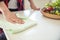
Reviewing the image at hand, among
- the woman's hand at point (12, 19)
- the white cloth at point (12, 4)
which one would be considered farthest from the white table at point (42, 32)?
the white cloth at point (12, 4)

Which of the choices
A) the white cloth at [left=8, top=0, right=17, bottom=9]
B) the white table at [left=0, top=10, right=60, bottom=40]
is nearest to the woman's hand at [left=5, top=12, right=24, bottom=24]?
the white table at [left=0, top=10, right=60, bottom=40]

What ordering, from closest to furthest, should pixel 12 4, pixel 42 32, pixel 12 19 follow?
pixel 42 32
pixel 12 19
pixel 12 4

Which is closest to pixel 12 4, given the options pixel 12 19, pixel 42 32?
pixel 12 19

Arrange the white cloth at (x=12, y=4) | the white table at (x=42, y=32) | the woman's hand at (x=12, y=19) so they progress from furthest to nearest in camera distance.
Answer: the white cloth at (x=12, y=4) → the woman's hand at (x=12, y=19) → the white table at (x=42, y=32)

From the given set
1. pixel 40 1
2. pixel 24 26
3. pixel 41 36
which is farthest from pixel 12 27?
pixel 40 1

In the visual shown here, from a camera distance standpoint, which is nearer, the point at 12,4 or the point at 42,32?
the point at 42,32

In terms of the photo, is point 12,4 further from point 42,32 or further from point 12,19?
point 42,32

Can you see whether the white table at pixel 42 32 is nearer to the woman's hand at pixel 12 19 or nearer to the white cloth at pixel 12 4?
the woman's hand at pixel 12 19

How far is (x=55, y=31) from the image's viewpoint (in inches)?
37.6

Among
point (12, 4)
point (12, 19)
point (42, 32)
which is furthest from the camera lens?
point (12, 4)

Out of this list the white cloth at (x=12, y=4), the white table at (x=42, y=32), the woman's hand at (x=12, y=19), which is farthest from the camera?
the white cloth at (x=12, y=4)

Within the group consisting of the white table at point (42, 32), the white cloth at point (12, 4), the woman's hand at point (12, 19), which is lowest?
the white table at point (42, 32)

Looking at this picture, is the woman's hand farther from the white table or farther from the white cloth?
the white cloth

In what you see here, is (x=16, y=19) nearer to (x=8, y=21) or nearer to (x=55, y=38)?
(x=8, y=21)
